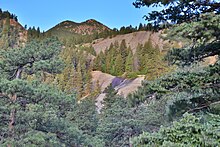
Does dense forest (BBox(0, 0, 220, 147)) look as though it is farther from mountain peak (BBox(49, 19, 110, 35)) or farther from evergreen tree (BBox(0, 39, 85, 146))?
mountain peak (BBox(49, 19, 110, 35))

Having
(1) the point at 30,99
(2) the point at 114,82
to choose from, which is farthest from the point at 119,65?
(1) the point at 30,99

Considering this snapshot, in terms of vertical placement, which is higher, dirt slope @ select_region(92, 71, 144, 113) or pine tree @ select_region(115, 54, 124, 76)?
pine tree @ select_region(115, 54, 124, 76)

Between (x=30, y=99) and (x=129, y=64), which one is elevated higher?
(x=129, y=64)

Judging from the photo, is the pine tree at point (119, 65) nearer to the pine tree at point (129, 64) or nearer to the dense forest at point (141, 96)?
the pine tree at point (129, 64)

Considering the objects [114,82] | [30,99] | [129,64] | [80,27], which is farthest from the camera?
[80,27]

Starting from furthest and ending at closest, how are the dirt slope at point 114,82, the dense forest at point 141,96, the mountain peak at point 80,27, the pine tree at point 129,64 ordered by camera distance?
the mountain peak at point 80,27 < the pine tree at point 129,64 < the dirt slope at point 114,82 < the dense forest at point 141,96

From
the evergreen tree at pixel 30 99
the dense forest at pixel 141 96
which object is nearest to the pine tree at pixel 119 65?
the dense forest at pixel 141 96

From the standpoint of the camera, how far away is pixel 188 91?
524 cm

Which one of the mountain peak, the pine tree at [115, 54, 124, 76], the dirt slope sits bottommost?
the dirt slope

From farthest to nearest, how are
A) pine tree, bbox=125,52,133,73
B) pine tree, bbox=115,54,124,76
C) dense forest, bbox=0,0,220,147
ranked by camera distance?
pine tree, bbox=115,54,124,76
pine tree, bbox=125,52,133,73
dense forest, bbox=0,0,220,147

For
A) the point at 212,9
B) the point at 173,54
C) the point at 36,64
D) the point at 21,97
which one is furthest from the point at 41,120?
the point at 212,9

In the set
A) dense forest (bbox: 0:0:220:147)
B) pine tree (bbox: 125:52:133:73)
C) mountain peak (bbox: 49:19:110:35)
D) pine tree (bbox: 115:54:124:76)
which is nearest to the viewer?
dense forest (bbox: 0:0:220:147)

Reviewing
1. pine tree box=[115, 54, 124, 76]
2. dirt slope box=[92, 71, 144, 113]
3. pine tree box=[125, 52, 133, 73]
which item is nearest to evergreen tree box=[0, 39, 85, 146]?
dirt slope box=[92, 71, 144, 113]

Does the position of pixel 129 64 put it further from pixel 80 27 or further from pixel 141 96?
pixel 80 27
